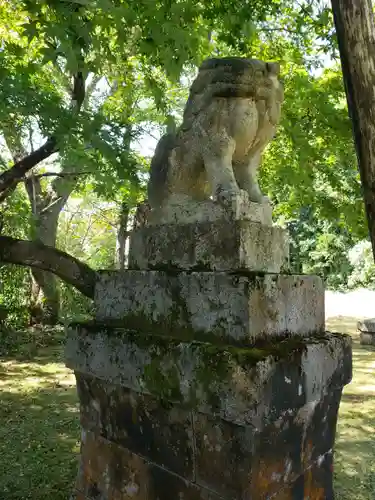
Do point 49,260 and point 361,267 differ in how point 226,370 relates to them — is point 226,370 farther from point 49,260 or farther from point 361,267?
point 361,267

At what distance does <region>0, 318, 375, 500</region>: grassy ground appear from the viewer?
3.33 meters

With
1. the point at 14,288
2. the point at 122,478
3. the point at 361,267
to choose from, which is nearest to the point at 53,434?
the point at 122,478

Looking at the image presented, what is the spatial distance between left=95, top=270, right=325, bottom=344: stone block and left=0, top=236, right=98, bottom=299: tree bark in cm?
306

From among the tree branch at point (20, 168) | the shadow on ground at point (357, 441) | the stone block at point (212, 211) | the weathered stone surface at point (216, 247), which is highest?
the tree branch at point (20, 168)

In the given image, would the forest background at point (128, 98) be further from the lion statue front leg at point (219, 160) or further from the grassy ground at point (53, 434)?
the grassy ground at point (53, 434)

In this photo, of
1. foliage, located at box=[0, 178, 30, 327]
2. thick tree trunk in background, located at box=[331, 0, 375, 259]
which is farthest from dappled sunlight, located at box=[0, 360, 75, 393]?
thick tree trunk in background, located at box=[331, 0, 375, 259]

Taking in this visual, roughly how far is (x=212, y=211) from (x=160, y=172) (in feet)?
1.68

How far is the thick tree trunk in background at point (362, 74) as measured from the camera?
236 centimetres

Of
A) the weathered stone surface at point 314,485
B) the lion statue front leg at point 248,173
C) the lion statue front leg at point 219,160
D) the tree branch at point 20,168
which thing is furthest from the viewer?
the tree branch at point 20,168

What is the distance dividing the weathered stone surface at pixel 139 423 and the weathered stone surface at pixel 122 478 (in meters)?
0.04

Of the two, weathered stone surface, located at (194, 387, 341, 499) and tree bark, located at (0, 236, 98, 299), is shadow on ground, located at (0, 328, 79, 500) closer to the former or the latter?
tree bark, located at (0, 236, 98, 299)

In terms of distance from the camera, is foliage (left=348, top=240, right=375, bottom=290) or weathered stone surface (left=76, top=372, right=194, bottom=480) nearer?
weathered stone surface (left=76, top=372, right=194, bottom=480)

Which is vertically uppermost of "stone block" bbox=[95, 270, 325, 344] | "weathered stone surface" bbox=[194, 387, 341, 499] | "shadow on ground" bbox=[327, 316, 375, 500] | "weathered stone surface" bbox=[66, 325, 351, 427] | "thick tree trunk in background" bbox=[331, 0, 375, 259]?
"thick tree trunk in background" bbox=[331, 0, 375, 259]

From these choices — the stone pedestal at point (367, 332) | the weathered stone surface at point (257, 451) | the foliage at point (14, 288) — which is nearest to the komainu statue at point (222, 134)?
the weathered stone surface at point (257, 451)
